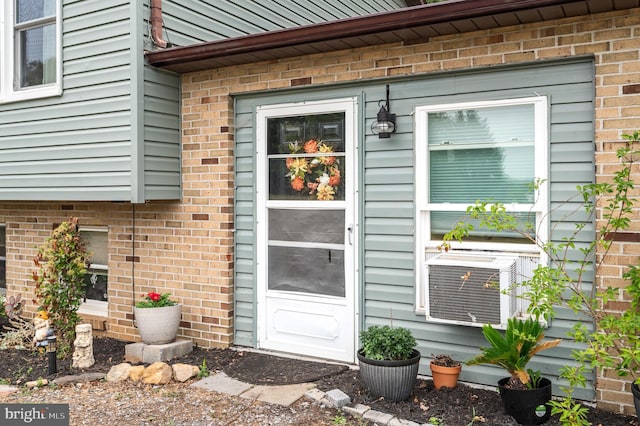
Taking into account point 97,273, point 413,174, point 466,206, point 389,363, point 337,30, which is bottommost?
point 389,363

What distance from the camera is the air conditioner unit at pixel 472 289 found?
398 cm

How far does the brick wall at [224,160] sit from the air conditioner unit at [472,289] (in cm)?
66

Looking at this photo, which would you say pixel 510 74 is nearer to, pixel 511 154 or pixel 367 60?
pixel 511 154

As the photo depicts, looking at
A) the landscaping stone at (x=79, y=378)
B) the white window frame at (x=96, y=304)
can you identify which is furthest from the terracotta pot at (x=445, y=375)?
A: the white window frame at (x=96, y=304)

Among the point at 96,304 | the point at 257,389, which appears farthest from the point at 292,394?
the point at 96,304

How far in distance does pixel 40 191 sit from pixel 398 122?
152 inches

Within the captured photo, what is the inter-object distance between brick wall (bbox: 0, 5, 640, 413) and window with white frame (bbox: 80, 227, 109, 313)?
0.24 m

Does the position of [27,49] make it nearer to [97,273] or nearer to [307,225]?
[97,273]

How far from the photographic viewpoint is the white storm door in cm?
492

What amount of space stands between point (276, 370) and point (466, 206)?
2.13 m

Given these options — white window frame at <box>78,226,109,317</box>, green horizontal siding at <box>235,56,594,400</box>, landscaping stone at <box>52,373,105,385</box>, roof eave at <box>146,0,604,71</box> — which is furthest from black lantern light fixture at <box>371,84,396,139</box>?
white window frame at <box>78,226,109,317</box>

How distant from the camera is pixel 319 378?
4.54 metres

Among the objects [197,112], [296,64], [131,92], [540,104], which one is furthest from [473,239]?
[131,92]

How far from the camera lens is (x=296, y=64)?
5039 millimetres
